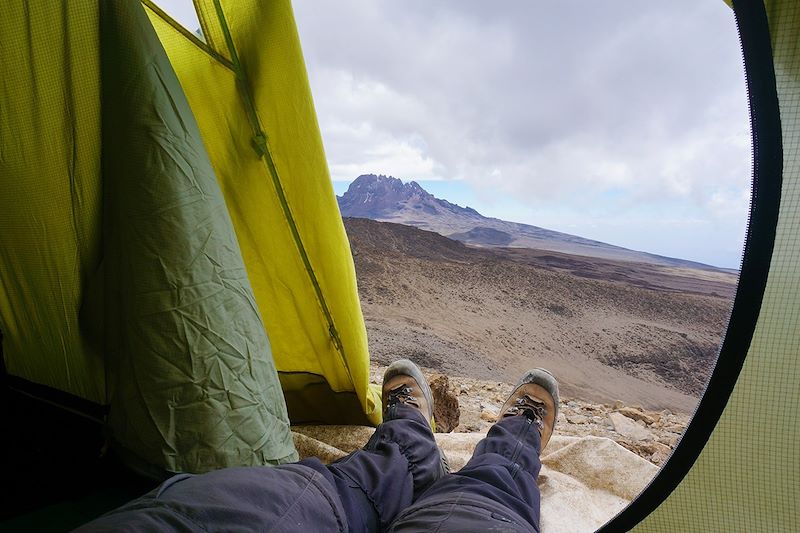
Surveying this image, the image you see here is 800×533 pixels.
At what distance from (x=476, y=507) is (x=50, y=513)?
0.86 metres

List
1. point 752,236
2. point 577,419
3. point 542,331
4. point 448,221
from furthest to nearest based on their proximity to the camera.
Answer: point 448,221 → point 542,331 → point 577,419 → point 752,236

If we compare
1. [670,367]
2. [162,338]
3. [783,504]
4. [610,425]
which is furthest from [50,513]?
[670,367]

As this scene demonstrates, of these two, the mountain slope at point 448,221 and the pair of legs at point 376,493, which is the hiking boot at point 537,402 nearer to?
the pair of legs at point 376,493

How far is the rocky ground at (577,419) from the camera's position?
6.18ft

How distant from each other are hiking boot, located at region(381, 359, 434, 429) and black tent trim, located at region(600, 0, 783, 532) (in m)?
0.83

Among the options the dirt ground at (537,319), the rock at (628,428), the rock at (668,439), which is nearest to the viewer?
the rock at (668,439)

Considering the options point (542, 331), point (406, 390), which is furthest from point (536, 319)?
point (406, 390)

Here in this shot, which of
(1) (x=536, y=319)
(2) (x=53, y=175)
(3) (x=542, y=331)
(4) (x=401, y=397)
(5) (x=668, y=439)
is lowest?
(3) (x=542, y=331)

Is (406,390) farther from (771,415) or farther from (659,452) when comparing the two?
(659,452)

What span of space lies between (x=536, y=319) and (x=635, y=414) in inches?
182

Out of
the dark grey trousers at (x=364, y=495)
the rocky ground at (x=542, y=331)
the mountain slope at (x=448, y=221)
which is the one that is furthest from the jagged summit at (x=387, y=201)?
the dark grey trousers at (x=364, y=495)

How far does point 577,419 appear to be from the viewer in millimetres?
2494

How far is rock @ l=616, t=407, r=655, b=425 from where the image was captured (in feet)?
8.38

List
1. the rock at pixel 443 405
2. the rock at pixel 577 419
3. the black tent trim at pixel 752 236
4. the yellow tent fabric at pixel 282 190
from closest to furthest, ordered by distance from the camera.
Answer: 1. the black tent trim at pixel 752 236
2. the yellow tent fabric at pixel 282 190
3. the rock at pixel 443 405
4. the rock at pixel 577 419
